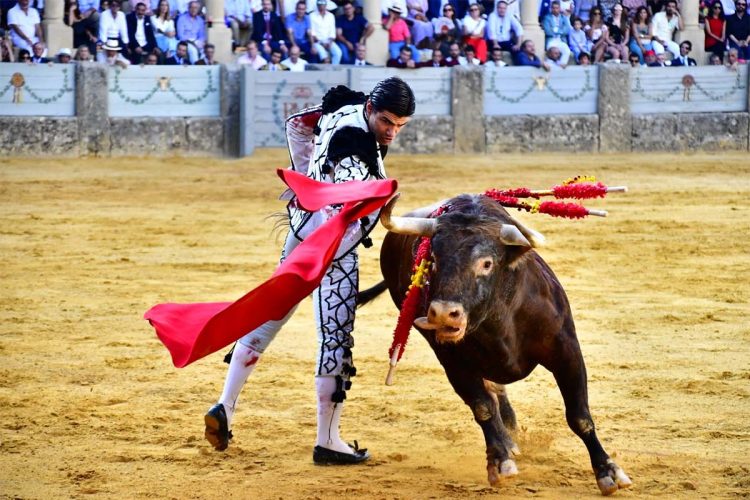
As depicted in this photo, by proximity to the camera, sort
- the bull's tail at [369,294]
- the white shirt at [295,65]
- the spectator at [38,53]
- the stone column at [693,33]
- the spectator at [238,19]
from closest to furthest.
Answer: the bull's tail at [369,294], the spectator at [38,53], the white shirt at [295,65], the spectator at [238,19], the stone column at [693,33]

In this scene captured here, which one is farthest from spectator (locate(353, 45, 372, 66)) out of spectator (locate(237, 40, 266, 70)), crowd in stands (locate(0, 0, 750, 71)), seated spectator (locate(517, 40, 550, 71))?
seated spectator (locate(517, 40, 550, 71))

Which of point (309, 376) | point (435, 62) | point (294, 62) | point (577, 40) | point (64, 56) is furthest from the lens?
point (577, 40)

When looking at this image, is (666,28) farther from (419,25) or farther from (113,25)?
(113,25)

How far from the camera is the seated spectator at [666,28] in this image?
17.9 metres

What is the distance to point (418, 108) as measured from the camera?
1623 cm

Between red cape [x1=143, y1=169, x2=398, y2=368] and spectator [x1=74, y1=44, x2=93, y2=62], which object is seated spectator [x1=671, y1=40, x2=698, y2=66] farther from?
red cape [x1=143, y1=169, x2=398, y2=368]

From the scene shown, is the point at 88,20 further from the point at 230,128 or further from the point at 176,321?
the point at 176,321

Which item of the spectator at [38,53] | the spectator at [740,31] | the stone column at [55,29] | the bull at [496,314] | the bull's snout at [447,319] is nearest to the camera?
the bull's snout at [447,319]

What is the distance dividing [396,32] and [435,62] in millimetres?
657

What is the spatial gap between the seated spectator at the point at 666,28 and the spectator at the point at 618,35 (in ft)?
1.33

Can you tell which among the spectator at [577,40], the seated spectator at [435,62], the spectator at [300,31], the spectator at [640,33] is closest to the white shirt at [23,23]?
the spectator at [300,31]

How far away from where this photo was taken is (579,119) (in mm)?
16828

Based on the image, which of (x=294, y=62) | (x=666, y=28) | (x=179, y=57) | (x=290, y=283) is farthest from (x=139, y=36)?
(x=290, y=283)

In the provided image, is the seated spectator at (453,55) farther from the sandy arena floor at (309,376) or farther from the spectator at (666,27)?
the sandy arena floor at (309,376)
